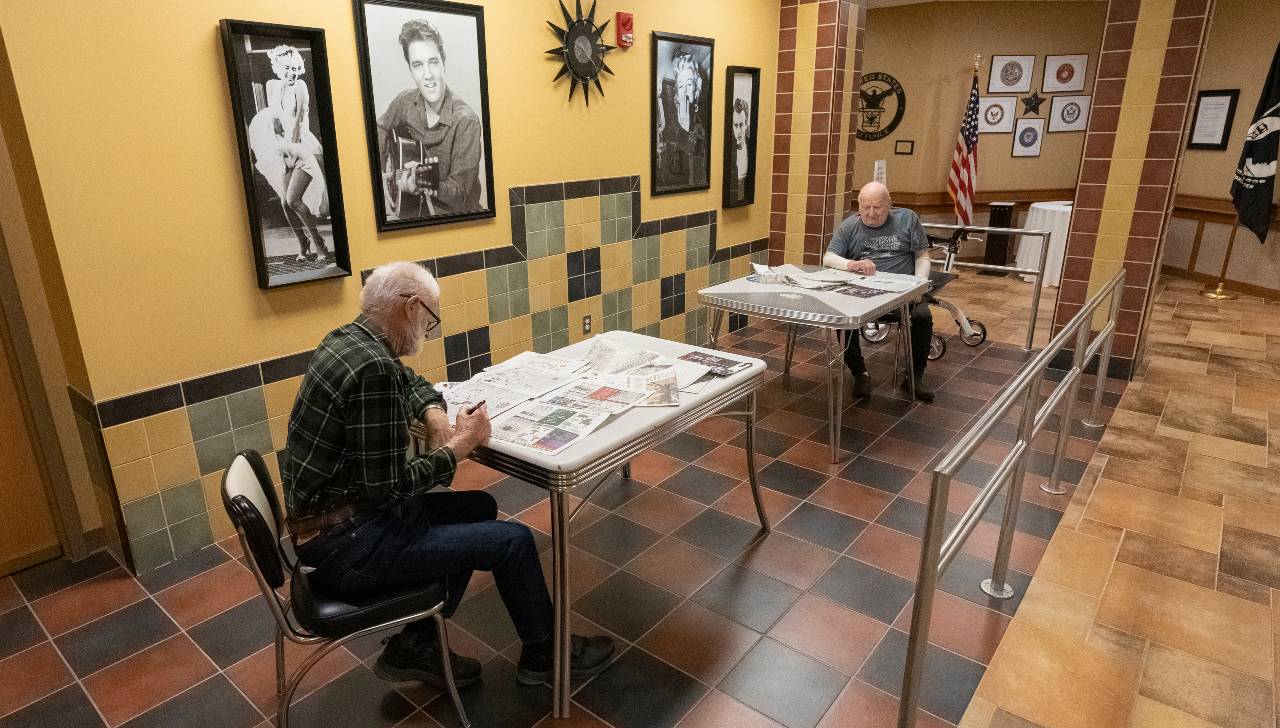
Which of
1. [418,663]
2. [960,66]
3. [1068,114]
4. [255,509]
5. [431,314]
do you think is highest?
[960,66]

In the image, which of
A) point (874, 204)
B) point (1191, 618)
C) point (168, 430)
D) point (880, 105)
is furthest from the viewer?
point (880, 105)

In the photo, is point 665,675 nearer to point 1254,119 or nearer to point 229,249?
point 229,249

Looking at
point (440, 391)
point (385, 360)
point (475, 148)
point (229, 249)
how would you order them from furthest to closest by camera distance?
point (475, 148), point (229, 249), point (440, 391), point (385, 360)

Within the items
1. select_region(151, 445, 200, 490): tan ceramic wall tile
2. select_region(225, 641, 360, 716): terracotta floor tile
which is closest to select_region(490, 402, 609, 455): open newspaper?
select_region(225, 641, 360, 716): terracotta floor tile

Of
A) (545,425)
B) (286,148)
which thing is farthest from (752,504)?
(286,148)

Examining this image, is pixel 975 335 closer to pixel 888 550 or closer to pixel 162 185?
pixel 888 550

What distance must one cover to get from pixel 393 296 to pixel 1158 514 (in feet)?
10.9

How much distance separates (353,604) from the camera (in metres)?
1.79

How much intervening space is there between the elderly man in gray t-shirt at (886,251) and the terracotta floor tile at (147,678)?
3.63m

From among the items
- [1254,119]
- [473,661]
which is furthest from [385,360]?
[1254,119]

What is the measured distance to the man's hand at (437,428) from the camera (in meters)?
2.06

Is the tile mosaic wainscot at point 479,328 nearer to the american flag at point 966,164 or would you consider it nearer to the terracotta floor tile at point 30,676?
the terracotta floor tile at point 30,676

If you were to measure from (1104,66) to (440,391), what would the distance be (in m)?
4.58

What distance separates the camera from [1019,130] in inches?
326
